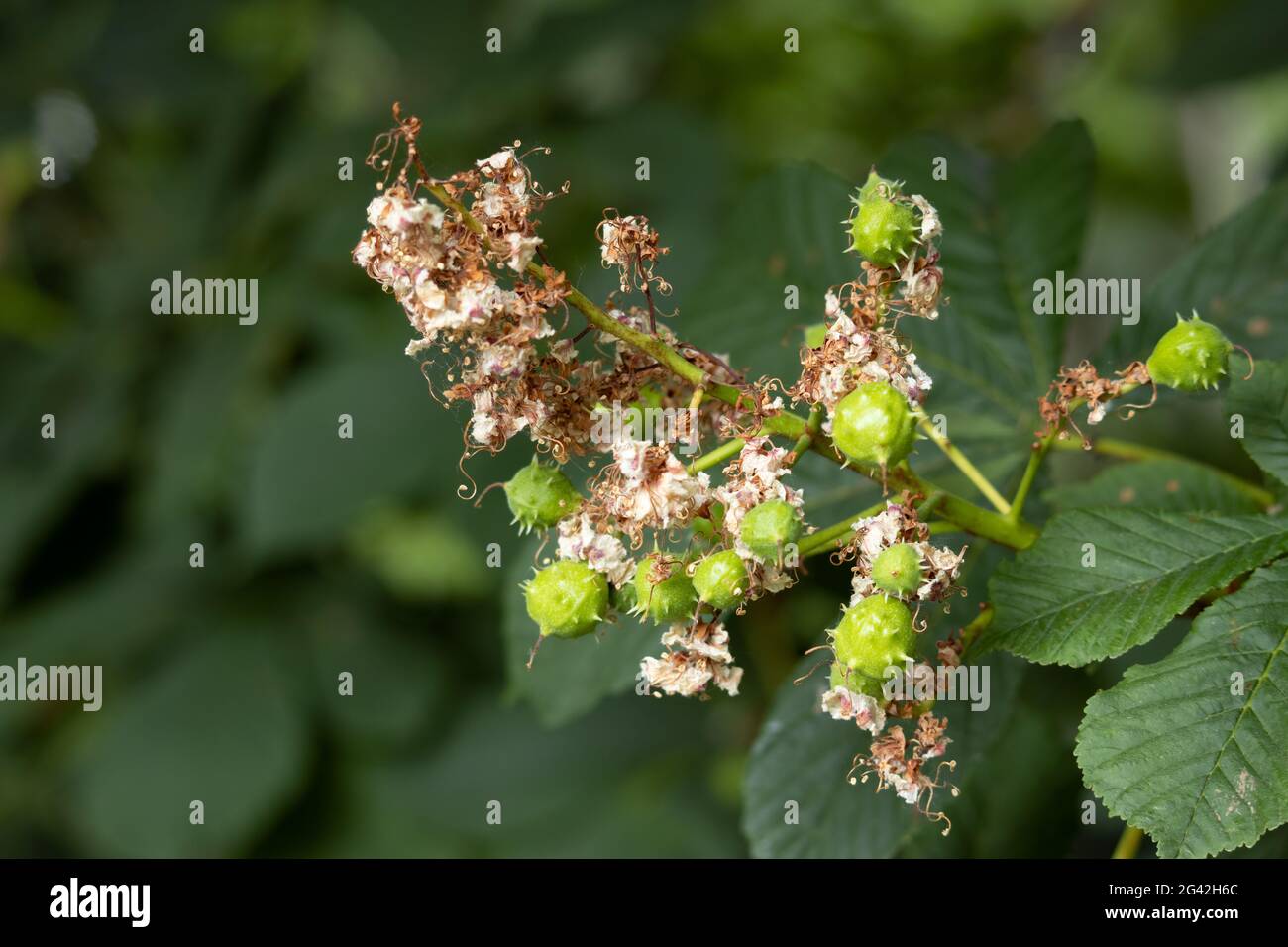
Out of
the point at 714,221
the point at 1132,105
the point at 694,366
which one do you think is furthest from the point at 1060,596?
the point at 1132,105

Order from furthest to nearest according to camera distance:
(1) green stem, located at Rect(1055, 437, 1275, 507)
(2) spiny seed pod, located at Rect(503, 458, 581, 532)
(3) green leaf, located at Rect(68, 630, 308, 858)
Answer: (3) green leaf, located at Rect(68, 630, 308, 858) → (1) green stem, located at Rect(1055, 437, 1275, 507) → (2) spiny seed pod, located at Rect(503, 458, 581, 532)

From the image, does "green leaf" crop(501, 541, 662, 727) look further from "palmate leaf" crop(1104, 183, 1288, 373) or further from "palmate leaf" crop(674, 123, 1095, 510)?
"palmate leaf" crop(1104, 183, 1288, 373)

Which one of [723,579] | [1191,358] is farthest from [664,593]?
[1191,358]

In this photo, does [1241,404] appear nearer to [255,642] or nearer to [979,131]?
[255,642]

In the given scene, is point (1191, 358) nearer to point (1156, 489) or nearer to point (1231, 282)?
point (1156, 489)

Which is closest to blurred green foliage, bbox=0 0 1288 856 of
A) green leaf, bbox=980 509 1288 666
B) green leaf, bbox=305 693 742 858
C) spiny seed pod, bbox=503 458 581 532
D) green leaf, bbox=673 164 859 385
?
green leaf, bbox=305 693 742 858
